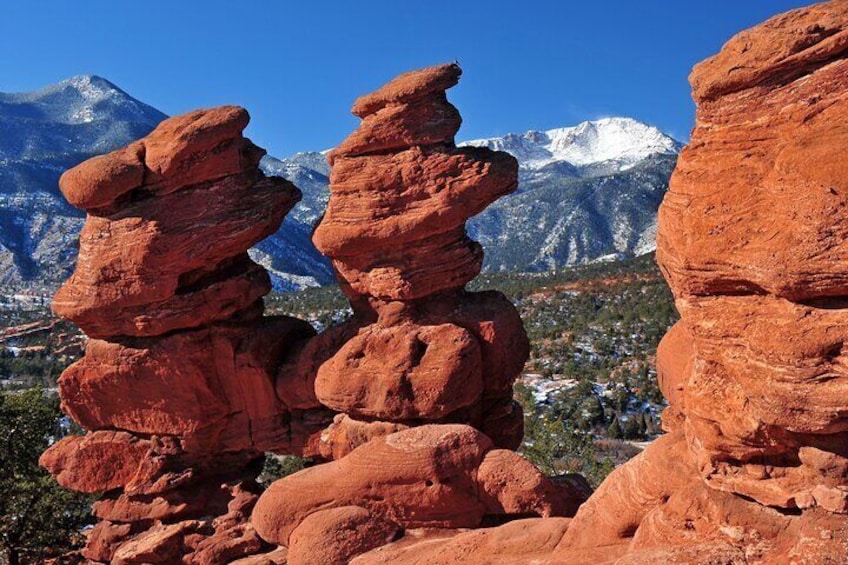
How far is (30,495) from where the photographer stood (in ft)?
85.0

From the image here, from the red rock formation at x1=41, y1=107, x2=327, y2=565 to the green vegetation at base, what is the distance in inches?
126

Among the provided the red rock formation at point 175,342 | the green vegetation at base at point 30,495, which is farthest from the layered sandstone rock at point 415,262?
the green vegetation at base at point 30,495

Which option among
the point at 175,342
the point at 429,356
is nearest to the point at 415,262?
the point at 429,356

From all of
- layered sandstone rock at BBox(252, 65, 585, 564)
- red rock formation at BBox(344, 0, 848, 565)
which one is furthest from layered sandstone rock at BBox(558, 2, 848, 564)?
layered sandstone rock at BBox(252, 65, 585, 564)

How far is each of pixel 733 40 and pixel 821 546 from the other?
7.45 m

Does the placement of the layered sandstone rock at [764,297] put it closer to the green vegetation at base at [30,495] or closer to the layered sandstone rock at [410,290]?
the layered sandstone rock at [410,290]

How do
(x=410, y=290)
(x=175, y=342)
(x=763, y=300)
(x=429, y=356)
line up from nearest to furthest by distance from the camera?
(x=763, y=300) → (x=429, y=356) → (x=410, y=290) → (x=175, y=342)

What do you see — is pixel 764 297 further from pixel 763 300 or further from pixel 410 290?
pixel 410 290

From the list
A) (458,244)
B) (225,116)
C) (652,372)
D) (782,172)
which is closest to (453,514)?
(458,244)

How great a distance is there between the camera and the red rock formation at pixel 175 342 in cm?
2170

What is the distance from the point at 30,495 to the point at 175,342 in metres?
8.82

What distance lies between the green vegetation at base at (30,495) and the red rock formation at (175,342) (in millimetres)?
3195

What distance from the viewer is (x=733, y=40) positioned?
1193 centimetres

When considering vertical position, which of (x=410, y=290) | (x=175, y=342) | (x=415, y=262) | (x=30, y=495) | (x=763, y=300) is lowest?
Answer: (x=30, y=495)
